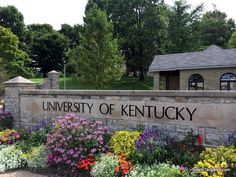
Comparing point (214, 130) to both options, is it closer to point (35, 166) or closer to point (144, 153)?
point (144, 153)

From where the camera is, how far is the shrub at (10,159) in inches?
266

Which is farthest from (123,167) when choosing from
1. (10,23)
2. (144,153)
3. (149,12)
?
(10,23)

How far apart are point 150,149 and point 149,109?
1.27m

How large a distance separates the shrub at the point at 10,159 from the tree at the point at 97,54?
1637 cm

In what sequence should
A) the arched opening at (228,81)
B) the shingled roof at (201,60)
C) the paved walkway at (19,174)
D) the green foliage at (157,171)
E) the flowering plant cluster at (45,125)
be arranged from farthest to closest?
1. the shingled roof at (201,60)
2. the arched opening at (228,81)
3. the flowering plant cluster at (45,125)
4. the paved walkway at (19,174)
5. the green foliage at (157,171)

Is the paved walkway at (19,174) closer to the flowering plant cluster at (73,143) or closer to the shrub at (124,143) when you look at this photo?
the flowering plant cluster at (73,143)

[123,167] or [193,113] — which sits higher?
[193,113]

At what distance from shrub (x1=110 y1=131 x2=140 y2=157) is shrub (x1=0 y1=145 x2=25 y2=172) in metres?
2.36

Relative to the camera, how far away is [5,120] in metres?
9.83

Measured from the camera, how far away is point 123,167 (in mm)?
5516

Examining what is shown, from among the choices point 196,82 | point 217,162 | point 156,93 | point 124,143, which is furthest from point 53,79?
Result: point 217,162

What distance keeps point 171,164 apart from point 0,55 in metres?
26.7

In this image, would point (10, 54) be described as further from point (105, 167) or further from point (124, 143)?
point (105, 167)

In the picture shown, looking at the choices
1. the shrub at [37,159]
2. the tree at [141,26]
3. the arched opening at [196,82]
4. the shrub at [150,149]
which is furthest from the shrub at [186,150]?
the tree at [141,26]
